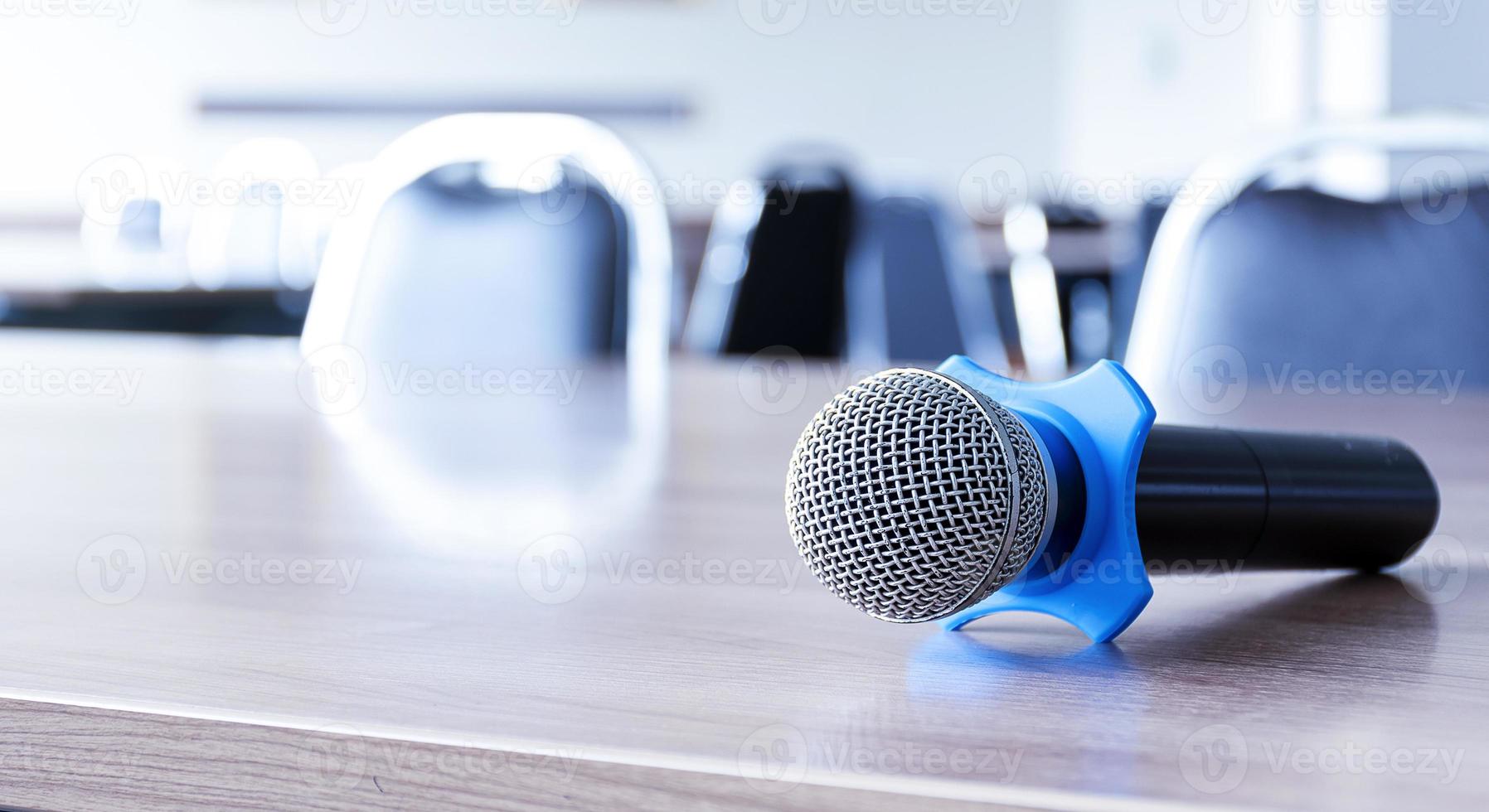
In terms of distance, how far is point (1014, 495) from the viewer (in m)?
0.30

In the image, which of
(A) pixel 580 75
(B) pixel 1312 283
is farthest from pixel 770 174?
(A) pixel 580 75

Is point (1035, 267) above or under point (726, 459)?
under

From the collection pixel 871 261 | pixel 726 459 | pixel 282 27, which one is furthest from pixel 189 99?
pixel 726 459

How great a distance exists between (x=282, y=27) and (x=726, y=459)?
5734 mm

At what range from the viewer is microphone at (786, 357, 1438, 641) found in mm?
308

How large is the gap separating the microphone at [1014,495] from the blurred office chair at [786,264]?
8.29 feet

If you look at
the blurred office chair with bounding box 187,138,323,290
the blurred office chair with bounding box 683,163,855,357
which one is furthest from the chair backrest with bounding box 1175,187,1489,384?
the blurred office chair with bounding box 187,138,323,290

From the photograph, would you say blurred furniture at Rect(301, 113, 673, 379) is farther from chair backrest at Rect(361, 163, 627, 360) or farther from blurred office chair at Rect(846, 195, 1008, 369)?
blurred office chair at Rect(846, 195, 1008, 369)

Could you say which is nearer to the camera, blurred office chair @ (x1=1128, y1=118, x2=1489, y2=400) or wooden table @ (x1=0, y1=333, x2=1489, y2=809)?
wooden table @ (x1=0, y1=333, x2=1489, y2=809)

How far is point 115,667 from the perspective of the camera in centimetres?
32

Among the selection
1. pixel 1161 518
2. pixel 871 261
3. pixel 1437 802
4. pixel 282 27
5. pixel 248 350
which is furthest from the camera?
pixel 282 27

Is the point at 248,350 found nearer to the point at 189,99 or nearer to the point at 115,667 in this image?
the point at 115,667

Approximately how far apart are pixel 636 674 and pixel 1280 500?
0.58 feet

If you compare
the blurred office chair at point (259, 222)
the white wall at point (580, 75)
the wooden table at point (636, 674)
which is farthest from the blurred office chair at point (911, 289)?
the wooden table at point (636, 674)
